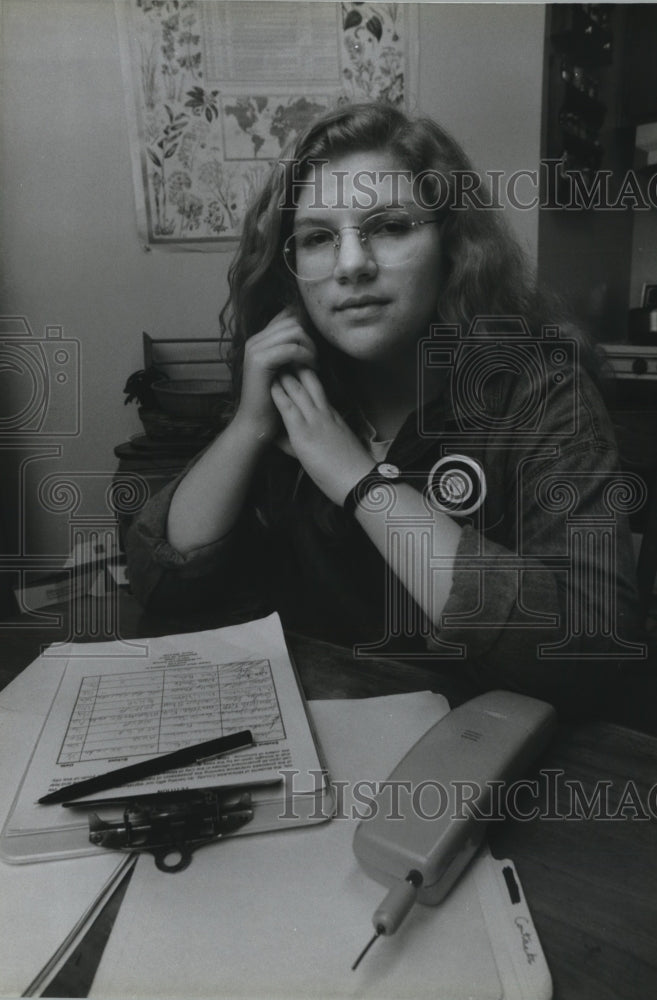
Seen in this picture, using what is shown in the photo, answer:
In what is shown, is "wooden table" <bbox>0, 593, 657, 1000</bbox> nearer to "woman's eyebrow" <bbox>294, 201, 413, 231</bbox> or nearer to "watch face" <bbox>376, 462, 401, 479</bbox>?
"watch face" <bbox>376, 462, 401, 479</bbox>

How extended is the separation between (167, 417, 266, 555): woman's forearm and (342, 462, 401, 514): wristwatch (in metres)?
0.09

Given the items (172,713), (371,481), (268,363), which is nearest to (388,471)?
(371,481)

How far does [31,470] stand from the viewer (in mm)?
533

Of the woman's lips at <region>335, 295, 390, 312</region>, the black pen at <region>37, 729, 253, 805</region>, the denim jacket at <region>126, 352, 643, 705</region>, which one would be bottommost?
the black pen at <region>37, 729, 253, 805</region>

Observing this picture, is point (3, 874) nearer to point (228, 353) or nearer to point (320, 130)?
point (228, 353)

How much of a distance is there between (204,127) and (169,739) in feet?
1.45

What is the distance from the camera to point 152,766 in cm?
39

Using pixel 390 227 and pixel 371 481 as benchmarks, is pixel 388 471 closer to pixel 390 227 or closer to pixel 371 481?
pixel 371 481

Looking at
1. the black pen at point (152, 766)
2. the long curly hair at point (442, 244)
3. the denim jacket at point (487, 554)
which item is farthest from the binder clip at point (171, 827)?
the long curly hair at point (442, 244)

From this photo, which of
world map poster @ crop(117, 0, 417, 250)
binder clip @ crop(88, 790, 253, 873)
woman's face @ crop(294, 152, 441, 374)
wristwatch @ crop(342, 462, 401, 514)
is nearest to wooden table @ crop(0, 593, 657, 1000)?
binder clip @ crop(88, 790, 253, 873)

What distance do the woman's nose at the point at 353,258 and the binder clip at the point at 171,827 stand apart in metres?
0.37

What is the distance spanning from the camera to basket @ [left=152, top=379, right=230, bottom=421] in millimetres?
543

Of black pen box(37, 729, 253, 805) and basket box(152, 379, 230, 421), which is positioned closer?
black pen box(37, 729, 253, 805)

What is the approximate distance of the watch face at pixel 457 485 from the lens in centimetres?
53
